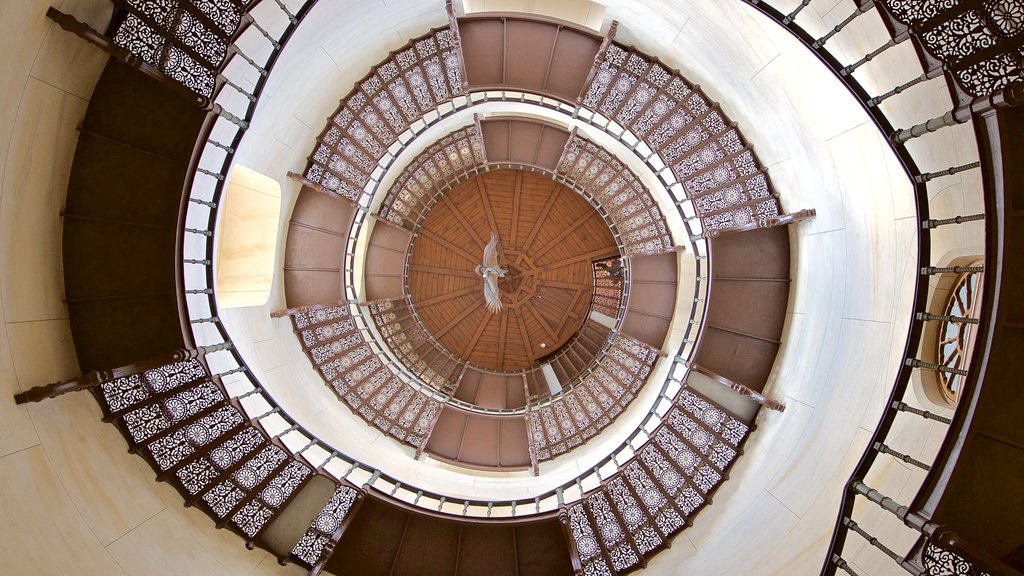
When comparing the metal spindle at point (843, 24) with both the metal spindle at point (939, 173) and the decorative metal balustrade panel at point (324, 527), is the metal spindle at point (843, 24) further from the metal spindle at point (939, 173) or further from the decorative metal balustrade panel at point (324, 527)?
the decorative metal balustrade panel at point (324, 527)

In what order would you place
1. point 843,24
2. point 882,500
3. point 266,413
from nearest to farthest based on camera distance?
point 843,24 < point 882,500 < point 266,413

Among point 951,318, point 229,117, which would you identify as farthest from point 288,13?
point 951,318

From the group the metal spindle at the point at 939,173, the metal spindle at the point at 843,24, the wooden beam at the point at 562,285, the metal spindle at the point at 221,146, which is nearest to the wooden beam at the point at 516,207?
the wooden beam at the point at 562,285

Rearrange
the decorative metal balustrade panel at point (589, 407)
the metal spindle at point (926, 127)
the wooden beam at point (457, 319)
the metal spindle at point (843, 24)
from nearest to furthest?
the metal spindle at point (926, 127) < the metal spindle at point (843, 24) < the decorative metal balustrade panel at point (589, 407) < the wooden beam at point (457, 319)

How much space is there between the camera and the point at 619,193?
12.8 metres

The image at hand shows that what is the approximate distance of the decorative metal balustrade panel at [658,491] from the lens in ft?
31.0

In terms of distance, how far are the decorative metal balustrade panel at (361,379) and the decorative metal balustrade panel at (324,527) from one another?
320cm

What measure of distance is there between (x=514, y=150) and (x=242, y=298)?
7301mm

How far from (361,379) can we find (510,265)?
6.26m

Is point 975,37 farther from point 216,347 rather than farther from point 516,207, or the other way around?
point 516,207

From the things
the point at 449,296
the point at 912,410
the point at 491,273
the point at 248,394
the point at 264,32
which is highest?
the point at 264,32

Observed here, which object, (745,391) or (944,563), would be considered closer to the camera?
(944,563)

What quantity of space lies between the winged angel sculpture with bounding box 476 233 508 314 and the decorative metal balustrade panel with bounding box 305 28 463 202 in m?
5.03

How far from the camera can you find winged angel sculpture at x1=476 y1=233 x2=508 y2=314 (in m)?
15.1
